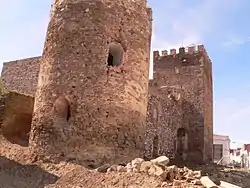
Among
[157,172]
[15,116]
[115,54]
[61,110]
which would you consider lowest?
[157,172]

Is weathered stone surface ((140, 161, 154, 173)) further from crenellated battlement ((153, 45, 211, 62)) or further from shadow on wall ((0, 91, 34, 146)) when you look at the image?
crenellated battlement ((153, 45, 211, 62))

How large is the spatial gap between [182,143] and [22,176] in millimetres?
12972

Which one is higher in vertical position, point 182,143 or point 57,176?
point 182,143

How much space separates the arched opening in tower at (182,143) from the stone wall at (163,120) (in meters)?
0.49

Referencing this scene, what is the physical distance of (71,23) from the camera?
955 centimetres

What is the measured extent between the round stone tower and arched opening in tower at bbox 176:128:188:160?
10.1 m

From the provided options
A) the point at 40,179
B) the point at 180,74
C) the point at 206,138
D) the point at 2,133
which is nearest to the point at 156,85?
the point at 180,74

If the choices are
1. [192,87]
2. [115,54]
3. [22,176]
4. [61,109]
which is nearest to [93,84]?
[61,109]

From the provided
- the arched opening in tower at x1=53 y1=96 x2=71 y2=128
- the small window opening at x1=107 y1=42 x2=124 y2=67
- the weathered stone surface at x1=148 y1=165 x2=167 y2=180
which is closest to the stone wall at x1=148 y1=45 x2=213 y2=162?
the small window opening at x1=107 y1=42 x2=124 y2=67

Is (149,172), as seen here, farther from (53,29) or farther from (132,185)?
(53,29)

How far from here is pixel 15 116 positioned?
13117 millimetres

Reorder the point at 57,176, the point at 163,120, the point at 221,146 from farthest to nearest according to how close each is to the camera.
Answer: the point at 221,146, the point at 163,120, the point at 57,176

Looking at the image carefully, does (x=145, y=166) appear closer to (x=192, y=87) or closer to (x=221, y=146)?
(x=192, y=87)

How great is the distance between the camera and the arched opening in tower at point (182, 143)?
63.2ft
